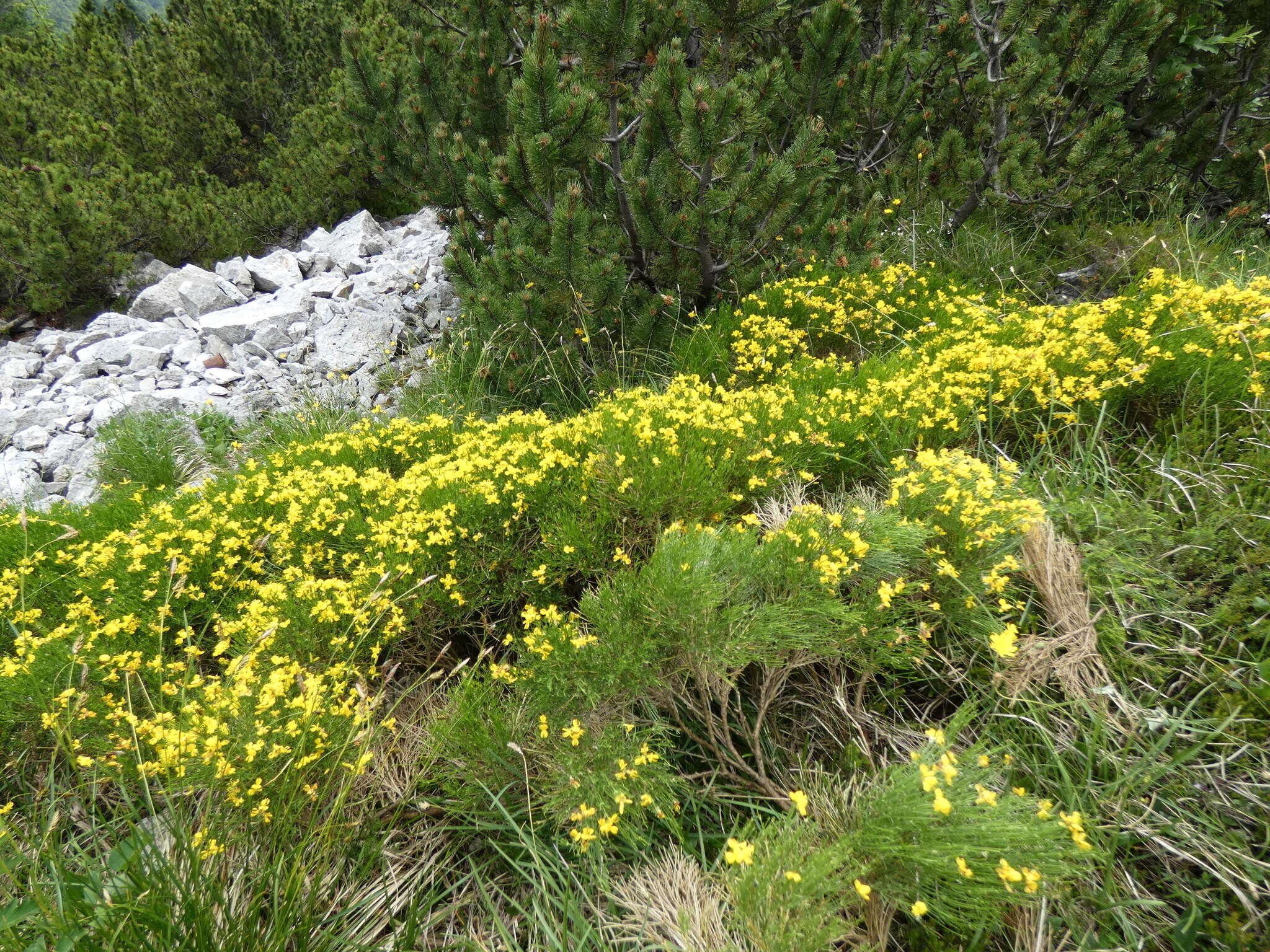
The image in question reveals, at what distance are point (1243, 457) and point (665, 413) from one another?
2.42 metres

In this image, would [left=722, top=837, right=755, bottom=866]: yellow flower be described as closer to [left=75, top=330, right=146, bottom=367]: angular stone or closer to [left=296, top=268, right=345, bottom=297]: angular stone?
[left=296, top=268, right=345, bottom=297]: angular stone

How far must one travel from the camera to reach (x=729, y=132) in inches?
157

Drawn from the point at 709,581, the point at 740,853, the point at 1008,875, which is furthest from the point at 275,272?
the point at 1008,875

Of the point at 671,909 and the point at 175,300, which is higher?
the point at 175,300

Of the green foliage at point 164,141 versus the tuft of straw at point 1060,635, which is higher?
the green foliage at point 164,141

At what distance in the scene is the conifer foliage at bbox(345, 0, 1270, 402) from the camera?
410 centimetres

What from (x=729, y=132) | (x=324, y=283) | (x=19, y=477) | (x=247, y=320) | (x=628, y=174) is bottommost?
(x=19, y=477)

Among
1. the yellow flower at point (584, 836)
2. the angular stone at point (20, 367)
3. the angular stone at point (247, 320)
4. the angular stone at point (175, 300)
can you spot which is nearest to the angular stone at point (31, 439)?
the angular stone at point (20, 367)

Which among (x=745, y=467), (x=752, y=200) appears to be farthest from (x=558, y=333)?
(x=745, y=467)

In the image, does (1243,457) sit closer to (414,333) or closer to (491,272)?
(491,272)

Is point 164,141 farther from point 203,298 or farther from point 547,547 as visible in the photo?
point 547,547

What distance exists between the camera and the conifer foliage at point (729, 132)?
4.10 metres

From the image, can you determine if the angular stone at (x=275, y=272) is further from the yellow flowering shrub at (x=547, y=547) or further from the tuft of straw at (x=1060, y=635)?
the tuft of straw at (x=1060, y=635)

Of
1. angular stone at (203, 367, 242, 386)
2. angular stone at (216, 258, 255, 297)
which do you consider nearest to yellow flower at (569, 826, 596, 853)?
angular stone at (203, 367, 242, 386)
